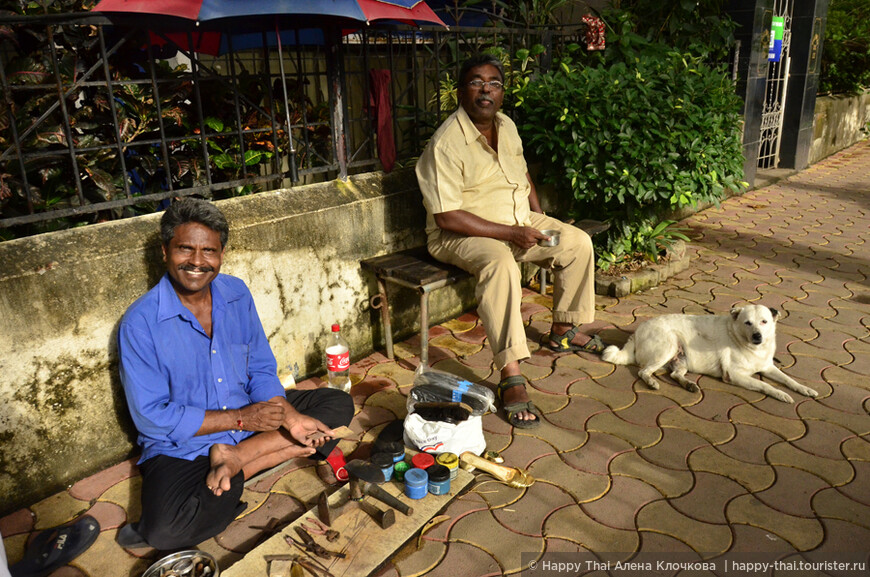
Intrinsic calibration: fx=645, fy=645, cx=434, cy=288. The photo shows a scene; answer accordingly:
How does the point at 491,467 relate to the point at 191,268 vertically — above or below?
below

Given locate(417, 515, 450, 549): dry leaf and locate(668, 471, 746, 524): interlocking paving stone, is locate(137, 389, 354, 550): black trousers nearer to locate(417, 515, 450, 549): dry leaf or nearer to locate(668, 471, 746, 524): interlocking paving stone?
locate(417, 515, 450, 549): dry leaf

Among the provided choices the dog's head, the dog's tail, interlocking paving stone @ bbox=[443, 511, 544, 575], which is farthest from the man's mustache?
the dog's head

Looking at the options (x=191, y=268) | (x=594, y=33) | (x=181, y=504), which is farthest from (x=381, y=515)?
(x=594, y=33)

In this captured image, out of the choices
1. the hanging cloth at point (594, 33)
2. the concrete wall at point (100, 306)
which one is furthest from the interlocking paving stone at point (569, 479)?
the hanging cloth at point (594, 33)

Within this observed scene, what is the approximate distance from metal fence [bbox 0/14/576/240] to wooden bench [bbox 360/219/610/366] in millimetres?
673

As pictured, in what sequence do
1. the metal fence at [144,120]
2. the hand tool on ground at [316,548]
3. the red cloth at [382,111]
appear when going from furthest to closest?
the red cloth at [382,111]
the metal fence at [144,120]
the hand tool on ground at [316,548]

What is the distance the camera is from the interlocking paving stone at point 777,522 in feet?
8.77

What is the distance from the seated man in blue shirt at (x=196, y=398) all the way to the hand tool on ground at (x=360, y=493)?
34cm

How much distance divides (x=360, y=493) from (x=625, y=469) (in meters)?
1.30

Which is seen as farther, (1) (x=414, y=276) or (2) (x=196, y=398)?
(1) (x=414, y=276)

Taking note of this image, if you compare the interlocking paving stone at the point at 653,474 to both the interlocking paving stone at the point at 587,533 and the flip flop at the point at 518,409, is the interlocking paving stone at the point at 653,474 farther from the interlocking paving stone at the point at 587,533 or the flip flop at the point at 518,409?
the flip flop at the point at 518,409

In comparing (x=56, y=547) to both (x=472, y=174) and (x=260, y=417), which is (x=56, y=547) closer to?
(x=260, y=417)

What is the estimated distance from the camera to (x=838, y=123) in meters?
12.6

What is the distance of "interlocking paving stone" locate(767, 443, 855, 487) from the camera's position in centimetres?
306
